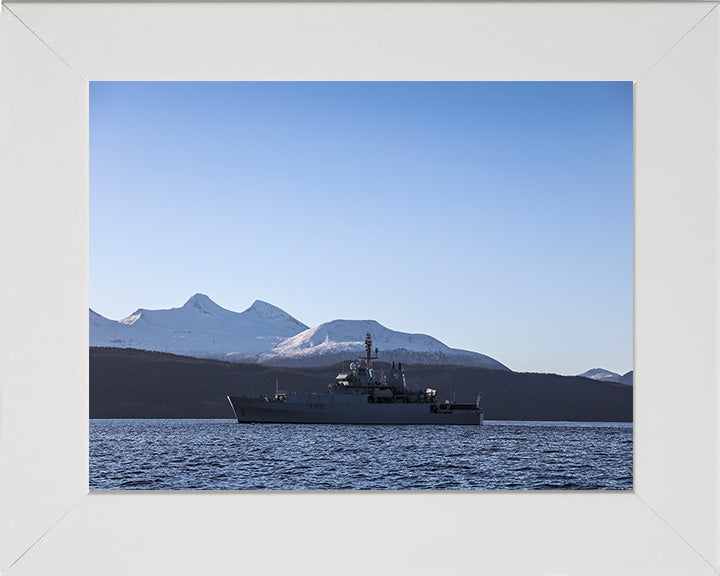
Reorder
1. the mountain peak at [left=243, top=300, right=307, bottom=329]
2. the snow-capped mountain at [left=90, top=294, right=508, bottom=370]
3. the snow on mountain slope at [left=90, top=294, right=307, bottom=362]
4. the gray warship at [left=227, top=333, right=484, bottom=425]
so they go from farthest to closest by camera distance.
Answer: the snow on mountain slope at [left=90, top=294, right=307, bottom=362], the mountain peak at [left=243, top=300, right=307, bottom=329], the snow-capped mountain at [left=90, top=294, right=508, bottom=370], the gray warship at [left=227, top=333, right=484, bottom=425]

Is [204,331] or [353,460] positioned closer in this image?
[353,460]

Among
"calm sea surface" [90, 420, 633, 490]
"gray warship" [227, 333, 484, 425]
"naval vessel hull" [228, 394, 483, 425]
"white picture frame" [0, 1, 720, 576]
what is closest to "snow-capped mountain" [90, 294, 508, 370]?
"calm sea surface" [90, 420, 633, 490]

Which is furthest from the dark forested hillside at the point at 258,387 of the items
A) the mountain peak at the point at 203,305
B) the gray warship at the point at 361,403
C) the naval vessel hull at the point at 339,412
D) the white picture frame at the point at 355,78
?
the white picture frame at the point at 355,78

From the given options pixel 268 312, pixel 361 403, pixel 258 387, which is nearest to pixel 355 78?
pixel 361 403

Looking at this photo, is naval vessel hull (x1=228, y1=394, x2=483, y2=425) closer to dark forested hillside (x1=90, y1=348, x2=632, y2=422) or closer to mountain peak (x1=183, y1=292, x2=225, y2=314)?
dark forested hillside (x1=90, y1=348, x2=632, y2=422)

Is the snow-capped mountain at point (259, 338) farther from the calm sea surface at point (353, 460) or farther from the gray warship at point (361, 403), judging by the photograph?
the gray warship at point (361, 403)

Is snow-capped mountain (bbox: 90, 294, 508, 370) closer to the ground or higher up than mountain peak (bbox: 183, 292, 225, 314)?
closer to the ground

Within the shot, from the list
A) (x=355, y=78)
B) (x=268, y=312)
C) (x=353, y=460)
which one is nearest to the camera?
(x=355, y=78)

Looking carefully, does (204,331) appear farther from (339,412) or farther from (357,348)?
(339,412)
